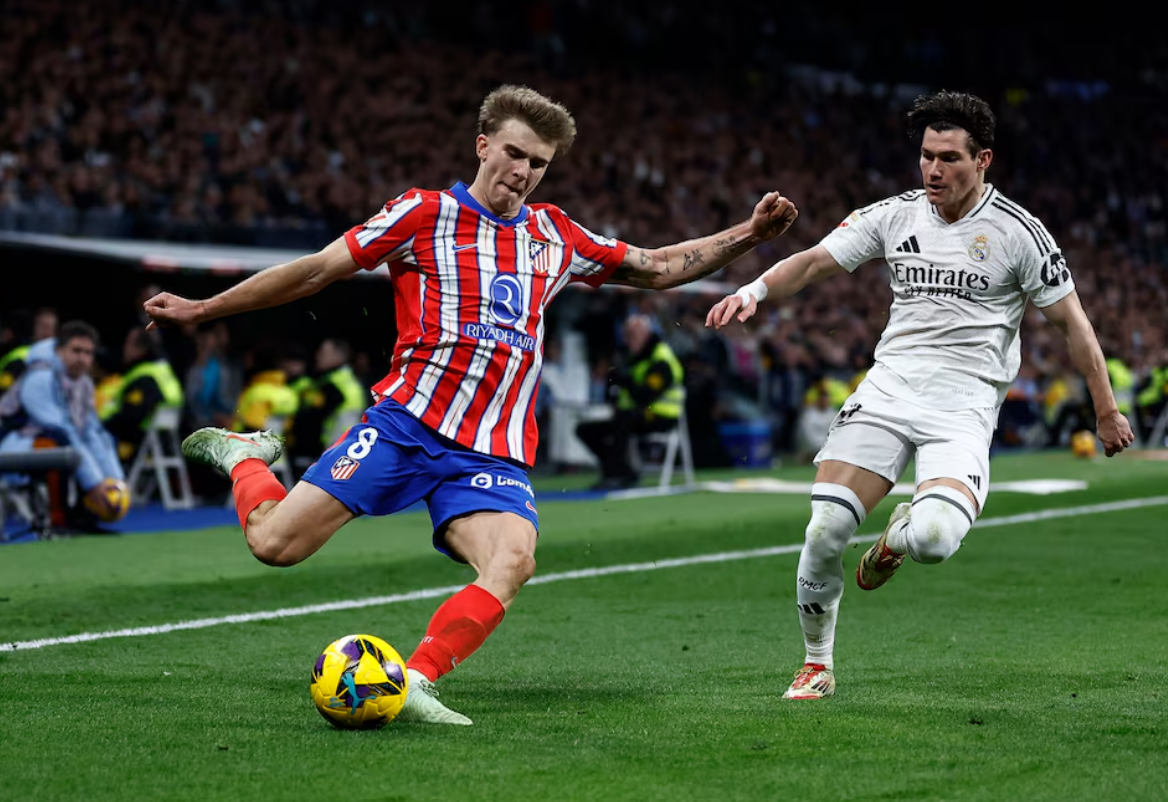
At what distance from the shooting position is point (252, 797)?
4.55 metres

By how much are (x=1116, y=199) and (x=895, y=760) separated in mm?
40569

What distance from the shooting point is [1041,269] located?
652 centimetres

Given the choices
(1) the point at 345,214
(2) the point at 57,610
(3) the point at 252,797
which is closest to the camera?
(3) the point at 252,797

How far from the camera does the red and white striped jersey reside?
6133 mm

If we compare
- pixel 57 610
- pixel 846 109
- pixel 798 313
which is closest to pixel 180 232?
pixel 57 610

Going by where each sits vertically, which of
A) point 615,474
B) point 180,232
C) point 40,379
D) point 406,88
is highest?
point 406,88

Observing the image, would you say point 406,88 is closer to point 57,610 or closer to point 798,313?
point 798,313

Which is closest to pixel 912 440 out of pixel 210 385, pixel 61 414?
pixel 61 414

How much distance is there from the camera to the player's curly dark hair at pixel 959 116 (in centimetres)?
650

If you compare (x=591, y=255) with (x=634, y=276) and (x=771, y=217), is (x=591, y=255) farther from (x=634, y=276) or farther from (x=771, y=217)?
(x=771, y=217)

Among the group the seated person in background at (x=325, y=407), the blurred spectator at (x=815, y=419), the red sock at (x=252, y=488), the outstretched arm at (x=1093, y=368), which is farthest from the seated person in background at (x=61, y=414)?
the blurred spectator at (x=815, y=419)

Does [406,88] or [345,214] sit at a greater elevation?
[406,88]

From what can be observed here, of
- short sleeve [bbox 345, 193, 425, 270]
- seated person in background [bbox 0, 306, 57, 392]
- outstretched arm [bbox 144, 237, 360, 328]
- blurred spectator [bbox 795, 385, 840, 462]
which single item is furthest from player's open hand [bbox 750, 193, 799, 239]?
blurred spectator [bbox 795, 385, 840, 462]

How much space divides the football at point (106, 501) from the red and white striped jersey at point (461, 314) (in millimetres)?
8136
